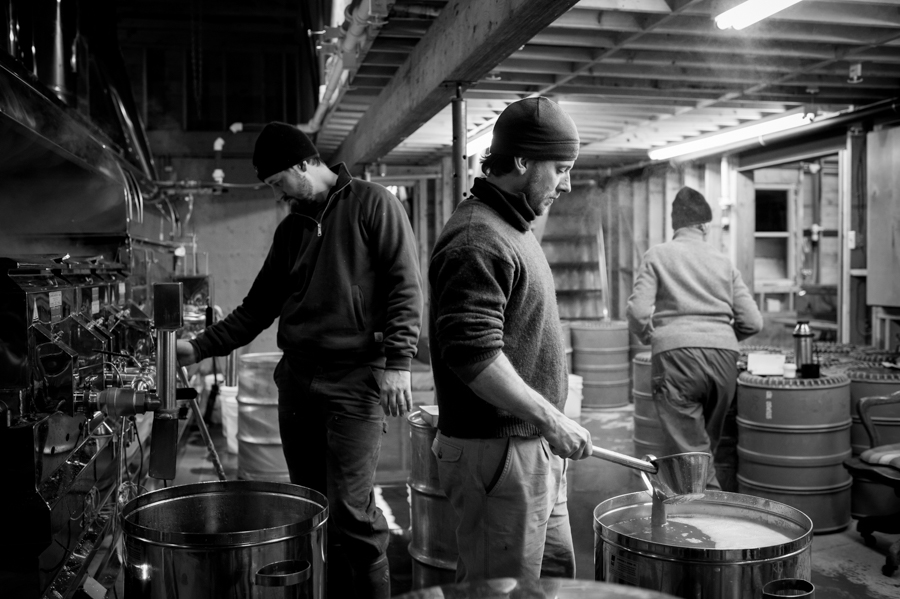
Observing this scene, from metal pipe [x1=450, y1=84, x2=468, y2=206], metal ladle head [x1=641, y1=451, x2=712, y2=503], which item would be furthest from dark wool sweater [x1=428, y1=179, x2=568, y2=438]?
metal pipe [x1=450, y1=84, x2=468, y2=206]

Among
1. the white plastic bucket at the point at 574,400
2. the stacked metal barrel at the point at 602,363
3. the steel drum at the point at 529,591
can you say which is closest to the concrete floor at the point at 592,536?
the white plastic bucket at the point at 574,400

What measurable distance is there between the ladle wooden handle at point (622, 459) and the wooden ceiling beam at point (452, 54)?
1.65m

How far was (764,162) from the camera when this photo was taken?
8312mm

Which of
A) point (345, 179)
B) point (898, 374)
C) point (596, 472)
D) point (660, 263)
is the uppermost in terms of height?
point (345, 179)

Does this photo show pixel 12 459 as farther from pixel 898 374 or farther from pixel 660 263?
pixel 898 374

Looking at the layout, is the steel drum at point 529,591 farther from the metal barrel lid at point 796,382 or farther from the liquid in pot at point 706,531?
the metal barrel lid at point 796,382

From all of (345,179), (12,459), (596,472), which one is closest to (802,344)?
(596,472)

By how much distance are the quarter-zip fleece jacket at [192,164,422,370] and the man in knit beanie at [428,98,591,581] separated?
2.49ft

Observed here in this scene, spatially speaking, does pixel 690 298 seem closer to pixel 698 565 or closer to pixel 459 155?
pixel 459 155

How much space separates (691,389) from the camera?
5.00 metres

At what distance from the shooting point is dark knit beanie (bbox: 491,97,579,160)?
2.24 m

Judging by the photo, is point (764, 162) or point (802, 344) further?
point (764, 162)

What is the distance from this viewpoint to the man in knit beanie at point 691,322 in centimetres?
498

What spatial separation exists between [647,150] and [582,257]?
1.96m
